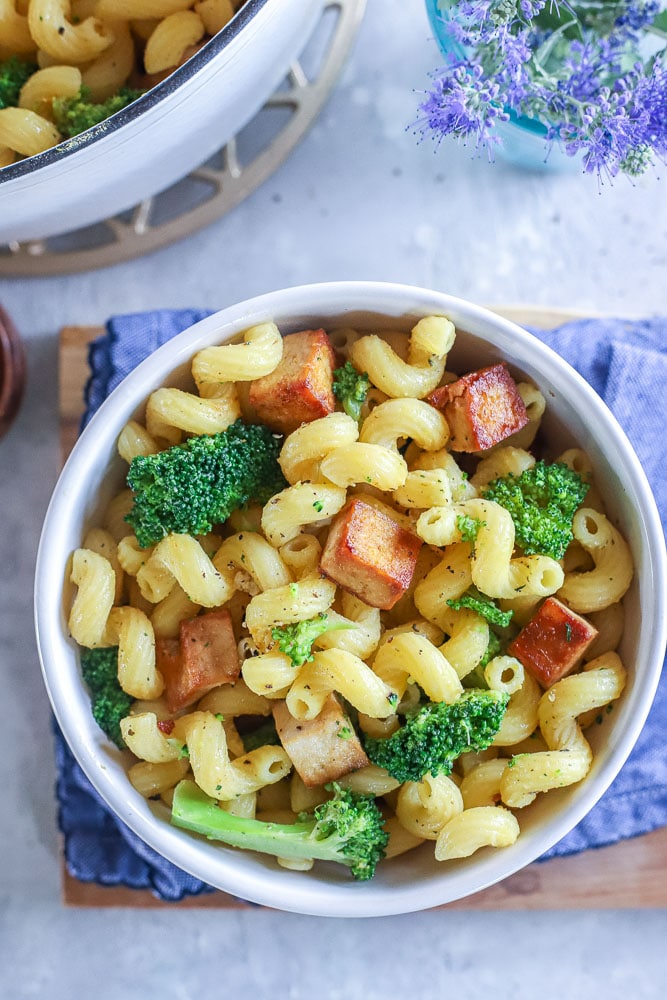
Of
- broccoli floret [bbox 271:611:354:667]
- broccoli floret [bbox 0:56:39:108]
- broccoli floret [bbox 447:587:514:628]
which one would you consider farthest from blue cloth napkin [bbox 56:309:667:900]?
broccoli floret [bbox 271:611:354:667]

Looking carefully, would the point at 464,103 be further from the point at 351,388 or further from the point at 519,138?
the point at 351,388

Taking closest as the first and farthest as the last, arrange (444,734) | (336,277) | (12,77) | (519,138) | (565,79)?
(444,734) → (565,79) → (12,77) → (519,138) → (336,277)

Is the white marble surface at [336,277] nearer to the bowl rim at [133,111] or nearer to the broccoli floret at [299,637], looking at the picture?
the bowl rim at [133,111]

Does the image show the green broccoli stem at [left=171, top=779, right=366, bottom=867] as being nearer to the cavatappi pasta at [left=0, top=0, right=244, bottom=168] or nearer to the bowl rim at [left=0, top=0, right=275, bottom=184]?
the bowl rim at [left=0, top=0, right=275, bottom=184]

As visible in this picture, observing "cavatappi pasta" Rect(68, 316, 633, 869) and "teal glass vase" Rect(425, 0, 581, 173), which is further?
"teal glass vase" Rect(425, 0, 581, 173)

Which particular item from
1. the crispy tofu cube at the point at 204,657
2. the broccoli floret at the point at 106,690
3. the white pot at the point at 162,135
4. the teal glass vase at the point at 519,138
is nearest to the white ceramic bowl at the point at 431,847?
the broccoli floret at the point at 106,690

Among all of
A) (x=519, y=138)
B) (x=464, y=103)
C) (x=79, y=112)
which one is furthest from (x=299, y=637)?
(x=519, y=138)
